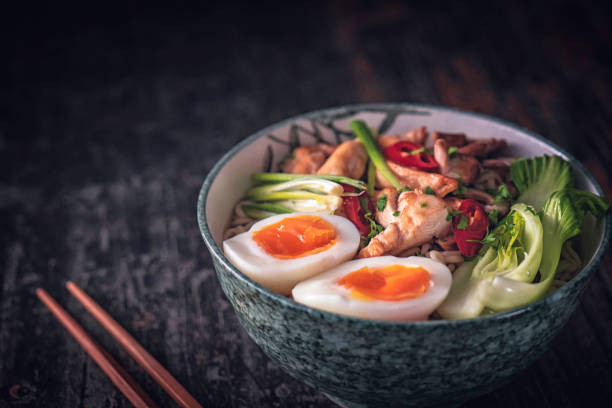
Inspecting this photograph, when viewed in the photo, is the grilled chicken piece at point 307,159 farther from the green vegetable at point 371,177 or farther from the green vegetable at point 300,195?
the green vegetable at point 371,177

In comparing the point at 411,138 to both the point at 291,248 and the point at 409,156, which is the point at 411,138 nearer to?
the point at 409,156

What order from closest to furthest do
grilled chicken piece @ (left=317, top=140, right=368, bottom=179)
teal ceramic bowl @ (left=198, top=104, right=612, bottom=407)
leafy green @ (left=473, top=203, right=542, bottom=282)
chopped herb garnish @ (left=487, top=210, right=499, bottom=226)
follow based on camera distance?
teal ceramic bowl @ (left=198, top=104, right=612, bottom=407) < leafy green @ (left=473, top=203, right=542, bottom=282) < chopped herb garnish @ (left=487, top=210, right=499, bottom=226) < grilled chicken piece @ (left=317, top=140, right=368, bottom=179)

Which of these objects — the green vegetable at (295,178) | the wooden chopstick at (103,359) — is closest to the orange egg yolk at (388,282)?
the green vegetable at (295,178)

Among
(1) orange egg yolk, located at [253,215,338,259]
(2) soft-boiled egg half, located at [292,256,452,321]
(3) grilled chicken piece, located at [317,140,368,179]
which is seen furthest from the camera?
(3) grilled chicken piece, located at [317,140,368,179]

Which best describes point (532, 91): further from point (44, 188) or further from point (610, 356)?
point (44, 188)

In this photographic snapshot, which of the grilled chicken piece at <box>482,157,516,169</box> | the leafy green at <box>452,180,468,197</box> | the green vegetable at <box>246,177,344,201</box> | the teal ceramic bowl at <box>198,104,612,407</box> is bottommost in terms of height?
the teal ceramic bowl at <box>198,104,612,407</box>

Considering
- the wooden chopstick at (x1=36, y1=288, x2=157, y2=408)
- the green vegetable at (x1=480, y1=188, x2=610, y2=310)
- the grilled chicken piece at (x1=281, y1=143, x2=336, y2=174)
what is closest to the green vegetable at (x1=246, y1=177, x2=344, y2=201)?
the grilled chicken piece at (x1=281, y1=143, x2=336, y2=174)

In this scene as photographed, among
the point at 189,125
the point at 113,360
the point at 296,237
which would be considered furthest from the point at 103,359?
the point at 189,125

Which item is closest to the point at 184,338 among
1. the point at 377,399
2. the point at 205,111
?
the point at 377,399

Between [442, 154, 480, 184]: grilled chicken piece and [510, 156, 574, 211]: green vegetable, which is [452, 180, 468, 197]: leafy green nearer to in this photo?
[442, 154, 480, 184]: grilled chicken piece
